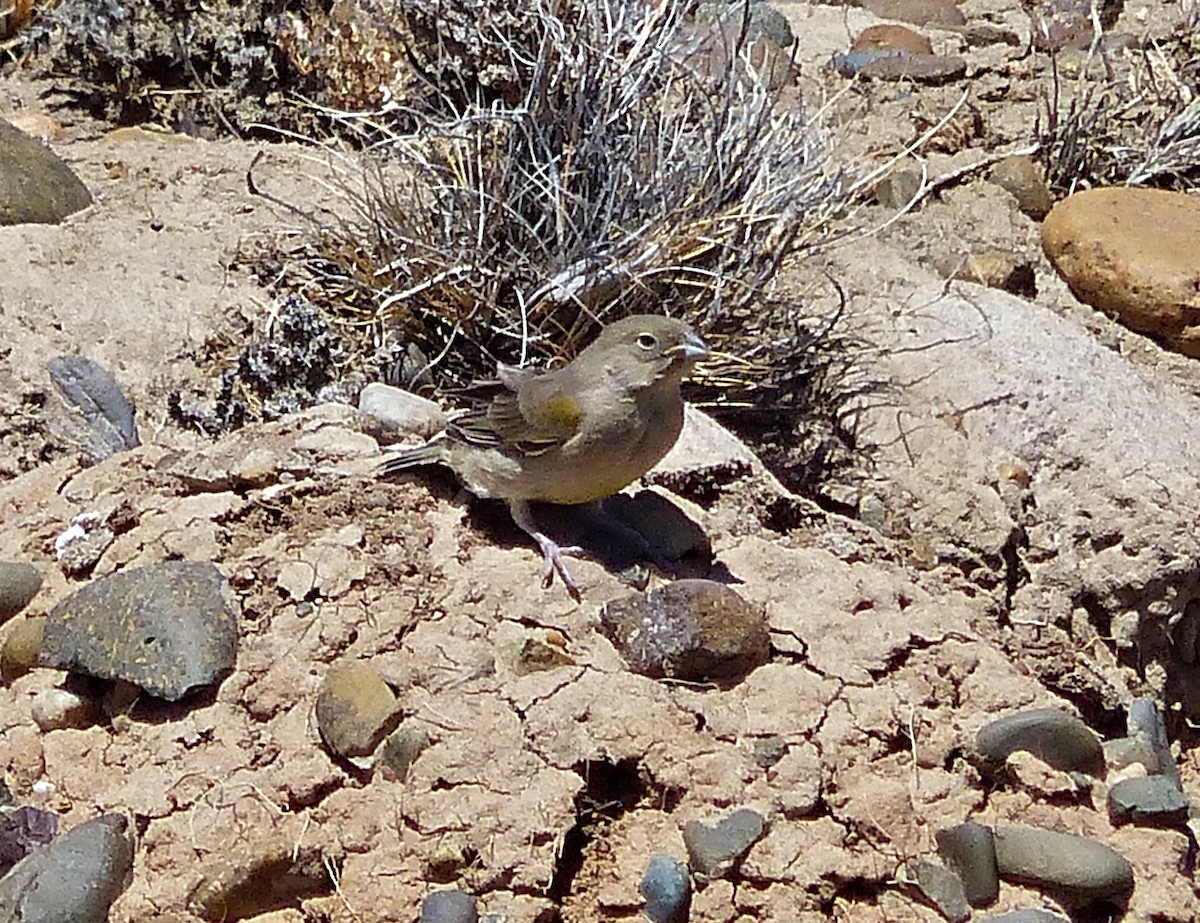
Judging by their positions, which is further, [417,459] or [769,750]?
[417,459]

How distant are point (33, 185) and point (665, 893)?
12.1ft

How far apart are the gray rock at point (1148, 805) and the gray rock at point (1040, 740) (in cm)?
10

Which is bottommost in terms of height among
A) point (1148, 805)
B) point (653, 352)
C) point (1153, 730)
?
point (1153, 730)

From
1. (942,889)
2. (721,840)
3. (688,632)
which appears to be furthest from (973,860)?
(688,632)

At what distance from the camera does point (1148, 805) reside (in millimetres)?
3525

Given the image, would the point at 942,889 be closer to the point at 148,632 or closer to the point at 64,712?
the point at 148,632

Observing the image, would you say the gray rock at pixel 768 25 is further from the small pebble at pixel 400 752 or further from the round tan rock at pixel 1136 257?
the small pebble at pixel 400 752

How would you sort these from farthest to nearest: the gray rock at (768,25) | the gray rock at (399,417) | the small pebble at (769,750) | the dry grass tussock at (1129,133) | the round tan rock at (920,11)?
the round tan rock at (920,11)
the gray rock at (768,25)
the dry grass tussock at (1129,133)
the gray rock at (399,417)
the small pebble at (769,750)

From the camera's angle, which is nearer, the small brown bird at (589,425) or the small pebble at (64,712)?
the small pebble at (64,712)

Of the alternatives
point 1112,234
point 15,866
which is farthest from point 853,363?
point 15,866

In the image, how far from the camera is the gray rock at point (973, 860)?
3.29 metres

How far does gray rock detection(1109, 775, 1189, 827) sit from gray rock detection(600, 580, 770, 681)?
0.82 m

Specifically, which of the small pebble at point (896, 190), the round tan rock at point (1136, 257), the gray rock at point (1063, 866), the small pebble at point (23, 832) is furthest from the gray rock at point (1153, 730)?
the small pebble at point (896, 190)

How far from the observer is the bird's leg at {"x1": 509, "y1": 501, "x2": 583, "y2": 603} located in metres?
3.77
